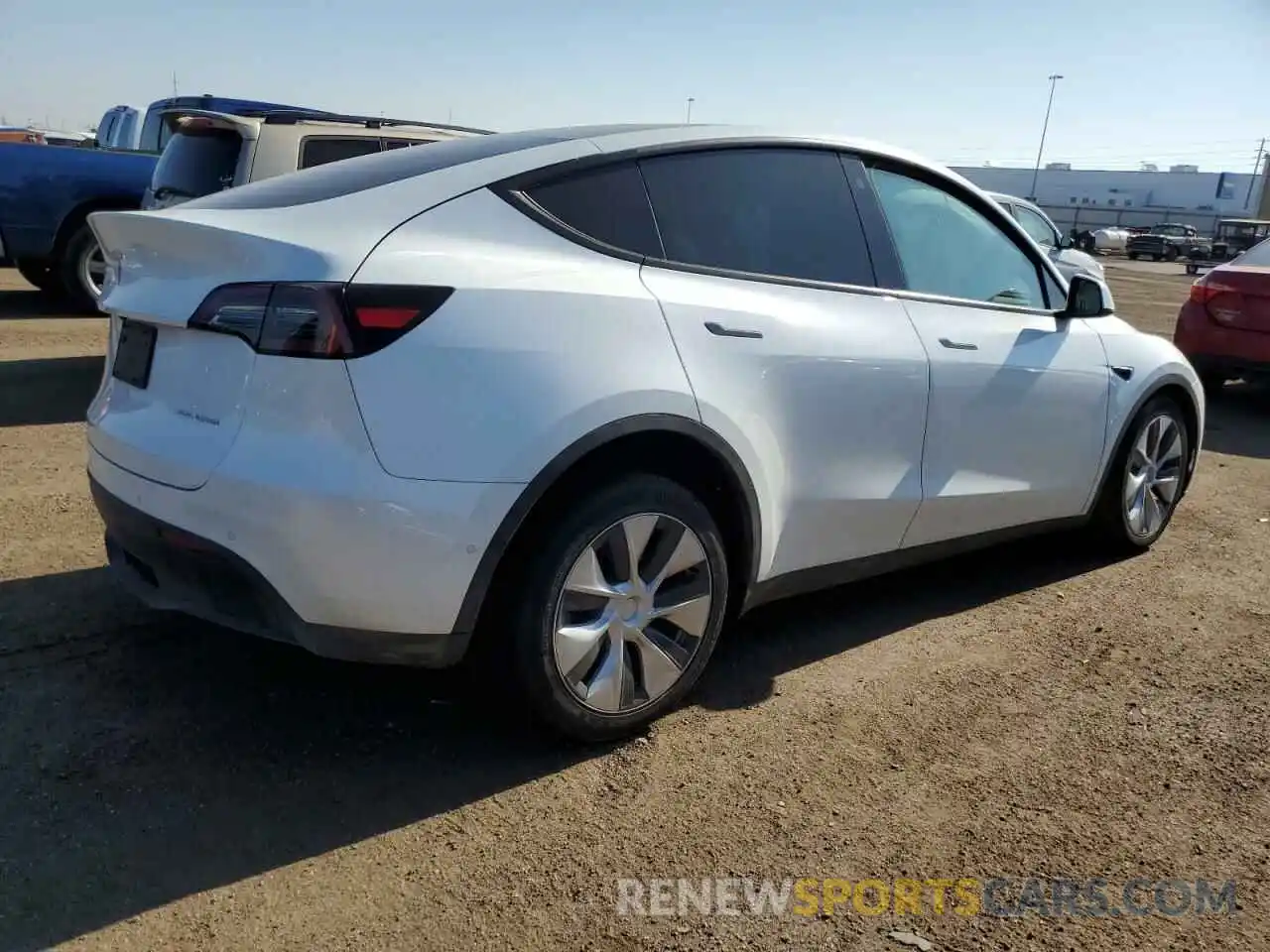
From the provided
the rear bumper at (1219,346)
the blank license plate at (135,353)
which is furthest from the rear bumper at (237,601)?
the rear bumper at (1219,346)

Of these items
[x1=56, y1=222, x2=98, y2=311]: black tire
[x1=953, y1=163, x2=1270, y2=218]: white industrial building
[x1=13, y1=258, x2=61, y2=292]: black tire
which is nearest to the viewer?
[x1=56, y1=222, x2=98, y2=311]: black tire

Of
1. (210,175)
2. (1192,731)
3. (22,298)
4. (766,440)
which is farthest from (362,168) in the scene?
(22,298)

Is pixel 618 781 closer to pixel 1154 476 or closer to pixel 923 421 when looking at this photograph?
pixel 923 421

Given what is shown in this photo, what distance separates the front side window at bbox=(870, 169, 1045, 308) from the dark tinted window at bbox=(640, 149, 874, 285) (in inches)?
9.4

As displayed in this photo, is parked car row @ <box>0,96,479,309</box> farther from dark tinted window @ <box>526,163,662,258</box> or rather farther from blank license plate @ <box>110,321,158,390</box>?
dark tinted window @ <box>526,163,662,258</box>

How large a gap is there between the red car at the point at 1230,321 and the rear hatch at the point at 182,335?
26.8ft

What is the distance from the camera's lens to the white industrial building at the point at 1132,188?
3201 inches

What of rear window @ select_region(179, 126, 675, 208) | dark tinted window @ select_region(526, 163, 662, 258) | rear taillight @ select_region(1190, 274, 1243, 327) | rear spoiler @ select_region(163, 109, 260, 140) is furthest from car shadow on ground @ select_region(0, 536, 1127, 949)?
rear taillight @ select_region(1190, 274, 1243, 327)

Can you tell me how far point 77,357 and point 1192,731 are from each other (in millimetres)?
7921

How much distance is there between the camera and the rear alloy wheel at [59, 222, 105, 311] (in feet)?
32.3

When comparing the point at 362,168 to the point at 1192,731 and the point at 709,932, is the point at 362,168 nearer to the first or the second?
the point at 709,932

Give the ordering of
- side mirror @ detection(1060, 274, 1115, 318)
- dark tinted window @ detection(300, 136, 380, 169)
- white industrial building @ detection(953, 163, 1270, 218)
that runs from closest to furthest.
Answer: side mirror @ detection(1060, 274, 1115, 318) < dark tinted window @ detection(300, 136, 380, 169) < white industrial building @ detection(953, 163, 1270, 218)

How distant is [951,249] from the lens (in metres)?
4.15

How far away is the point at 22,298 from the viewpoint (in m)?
11.7
